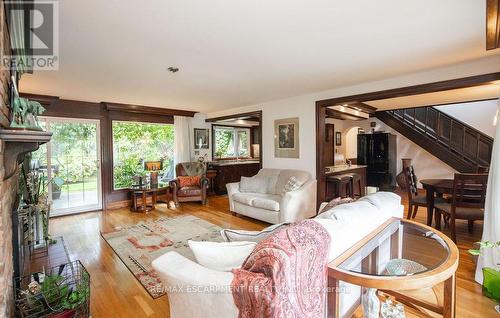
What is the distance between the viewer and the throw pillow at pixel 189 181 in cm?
540

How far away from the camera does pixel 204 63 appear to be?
107 inches

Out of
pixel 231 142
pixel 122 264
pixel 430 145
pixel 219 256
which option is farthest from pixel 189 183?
pixel 430 145

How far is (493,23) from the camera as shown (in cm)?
174

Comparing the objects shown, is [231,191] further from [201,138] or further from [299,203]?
[201,138]

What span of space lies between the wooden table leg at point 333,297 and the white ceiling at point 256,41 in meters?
1.76

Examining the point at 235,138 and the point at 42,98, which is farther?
the point at 235,138

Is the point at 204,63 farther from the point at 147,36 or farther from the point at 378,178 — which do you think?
the point at 378,178

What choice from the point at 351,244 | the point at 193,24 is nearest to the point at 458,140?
the point at 351,244

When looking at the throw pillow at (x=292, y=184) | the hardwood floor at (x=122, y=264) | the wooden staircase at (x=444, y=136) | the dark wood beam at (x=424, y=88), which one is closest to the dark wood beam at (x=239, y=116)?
the dark wood beam at (x=424, y=88)

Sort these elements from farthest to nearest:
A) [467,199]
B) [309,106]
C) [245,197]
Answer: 1. [309,106]
2. [245,197]
3. [467,199]

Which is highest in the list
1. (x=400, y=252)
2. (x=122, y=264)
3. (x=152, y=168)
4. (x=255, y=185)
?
(x=152, y=168)

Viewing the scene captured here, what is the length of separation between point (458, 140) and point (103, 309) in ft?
26.2

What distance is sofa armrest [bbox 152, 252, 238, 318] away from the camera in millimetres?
1133

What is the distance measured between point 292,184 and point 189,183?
2.56 m
